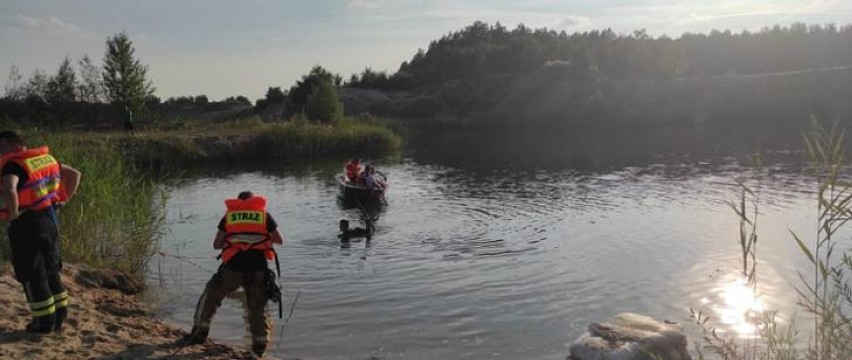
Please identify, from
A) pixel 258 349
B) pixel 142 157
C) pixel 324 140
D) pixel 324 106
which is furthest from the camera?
pixel 324 106

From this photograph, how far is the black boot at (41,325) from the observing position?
7090mm

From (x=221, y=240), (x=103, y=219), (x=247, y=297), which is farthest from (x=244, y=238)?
(x=103, y=219)

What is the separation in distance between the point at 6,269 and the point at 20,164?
10.2ft

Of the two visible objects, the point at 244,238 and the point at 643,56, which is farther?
the point at 643,56

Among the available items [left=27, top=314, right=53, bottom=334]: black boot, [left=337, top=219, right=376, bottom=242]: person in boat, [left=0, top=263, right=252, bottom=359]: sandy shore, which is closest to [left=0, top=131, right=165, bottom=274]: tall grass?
[left=0, top=263, right=252, bottom=359]: sandy shore

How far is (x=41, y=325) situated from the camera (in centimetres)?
712

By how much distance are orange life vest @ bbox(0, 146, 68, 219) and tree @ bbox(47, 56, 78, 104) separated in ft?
179

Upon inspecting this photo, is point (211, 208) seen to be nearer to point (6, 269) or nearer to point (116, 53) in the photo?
point (6, 269)

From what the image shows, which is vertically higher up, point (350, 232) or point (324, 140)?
point (324, 140)

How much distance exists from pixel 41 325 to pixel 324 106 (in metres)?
52.3

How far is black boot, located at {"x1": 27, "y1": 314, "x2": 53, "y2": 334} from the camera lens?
7090 millimetres

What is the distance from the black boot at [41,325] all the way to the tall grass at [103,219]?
12.4 feet

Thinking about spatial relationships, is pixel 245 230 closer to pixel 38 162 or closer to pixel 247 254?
pixel 247 254

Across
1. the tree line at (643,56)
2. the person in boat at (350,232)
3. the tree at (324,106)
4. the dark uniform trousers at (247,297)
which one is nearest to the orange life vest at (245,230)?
the dark uniform trousers at (247,297)
